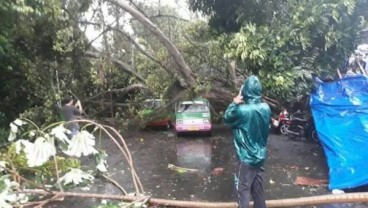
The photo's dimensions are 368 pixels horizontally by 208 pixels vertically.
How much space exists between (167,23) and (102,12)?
3.67 meters

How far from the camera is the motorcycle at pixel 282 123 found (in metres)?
14.6

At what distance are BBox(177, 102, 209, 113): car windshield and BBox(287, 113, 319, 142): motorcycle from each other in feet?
10.3

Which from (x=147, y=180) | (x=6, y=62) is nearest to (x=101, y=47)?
(x=6, y=62)

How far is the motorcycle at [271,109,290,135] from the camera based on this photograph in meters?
14.6

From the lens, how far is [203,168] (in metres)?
9.78

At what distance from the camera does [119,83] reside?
685 inches

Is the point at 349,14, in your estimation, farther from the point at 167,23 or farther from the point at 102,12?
the point at 167,23

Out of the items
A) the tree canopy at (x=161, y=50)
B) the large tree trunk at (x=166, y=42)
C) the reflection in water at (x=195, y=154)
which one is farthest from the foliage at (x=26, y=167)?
the large tree trunk at (x=166, y=42)

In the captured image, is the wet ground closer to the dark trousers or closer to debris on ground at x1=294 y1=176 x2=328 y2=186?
debris on ground at x1=294 y1=176 x2=328 y2=186

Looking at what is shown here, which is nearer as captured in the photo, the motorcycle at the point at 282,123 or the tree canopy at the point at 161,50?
the tree canopy at the point at 161,50

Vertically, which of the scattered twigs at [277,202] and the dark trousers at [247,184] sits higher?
A: the dark trousers at [247,184]

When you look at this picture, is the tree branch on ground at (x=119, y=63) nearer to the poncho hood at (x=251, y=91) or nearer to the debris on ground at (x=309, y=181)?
the debris on ground at (x=309, y=181)

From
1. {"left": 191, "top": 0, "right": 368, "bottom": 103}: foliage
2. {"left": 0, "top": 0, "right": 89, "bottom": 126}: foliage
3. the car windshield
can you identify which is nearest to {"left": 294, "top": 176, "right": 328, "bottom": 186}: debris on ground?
{"left": 191, "top": 0, "right": 368, "bottom": 103}: foliage

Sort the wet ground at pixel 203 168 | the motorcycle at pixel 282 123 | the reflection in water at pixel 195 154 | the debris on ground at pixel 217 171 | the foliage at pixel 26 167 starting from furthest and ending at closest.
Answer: the motorcycle at pixel 282 123, the reflection in water at pixel 195 154, the debris on ground at pixel 217 171, the wet ground at pixel 203 168, the foliage at pixel 26 167
